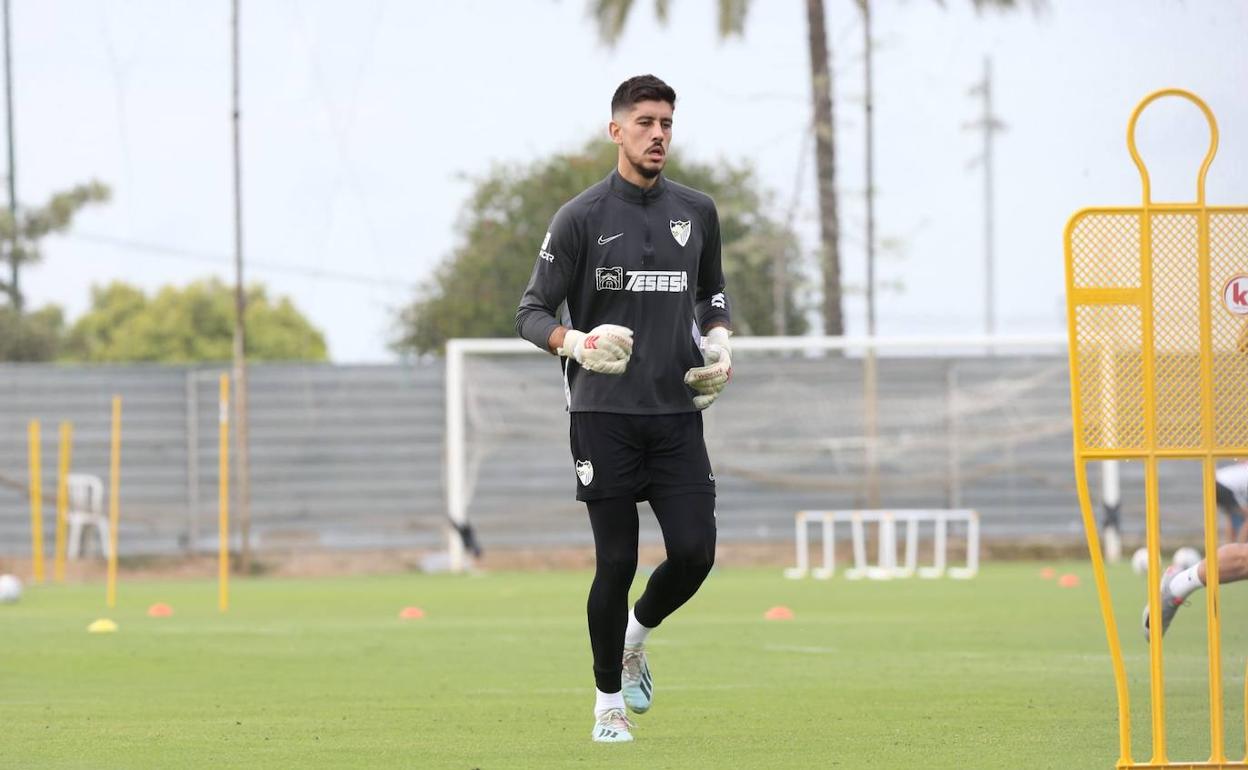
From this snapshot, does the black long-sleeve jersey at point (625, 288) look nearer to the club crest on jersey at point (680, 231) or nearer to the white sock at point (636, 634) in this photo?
the club crest on jersey at point (680, 231)

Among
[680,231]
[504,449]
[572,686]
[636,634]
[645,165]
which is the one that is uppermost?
[645,165]

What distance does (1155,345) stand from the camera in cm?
504

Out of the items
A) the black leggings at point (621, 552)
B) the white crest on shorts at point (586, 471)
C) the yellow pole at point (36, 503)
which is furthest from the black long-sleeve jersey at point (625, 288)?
A: the yellow pole at point (36, 503)

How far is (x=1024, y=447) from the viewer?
2256 centimetres

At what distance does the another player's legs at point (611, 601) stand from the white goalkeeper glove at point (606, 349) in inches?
22.1

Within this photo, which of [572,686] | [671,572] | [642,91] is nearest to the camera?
[642,91]

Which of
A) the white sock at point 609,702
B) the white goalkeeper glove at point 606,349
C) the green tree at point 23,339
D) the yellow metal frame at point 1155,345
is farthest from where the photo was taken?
the green tree at point 23,339

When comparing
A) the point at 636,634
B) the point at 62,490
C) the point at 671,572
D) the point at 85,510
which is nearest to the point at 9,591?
the point at 62,490

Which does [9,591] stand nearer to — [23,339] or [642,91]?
[642,91]

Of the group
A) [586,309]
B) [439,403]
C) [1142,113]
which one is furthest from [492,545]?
[1142,113]

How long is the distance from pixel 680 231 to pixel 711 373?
0.51 meters

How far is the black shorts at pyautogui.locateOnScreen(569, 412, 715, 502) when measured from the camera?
254 inches

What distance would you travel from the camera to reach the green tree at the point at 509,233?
3200cm

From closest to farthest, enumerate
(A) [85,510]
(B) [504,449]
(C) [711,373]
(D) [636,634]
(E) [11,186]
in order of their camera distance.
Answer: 1. (C) [711,373]
2. (D) [636,634]
3. (A) [85,510]
4. (B) [504,449]
5. (E) [11,186]
